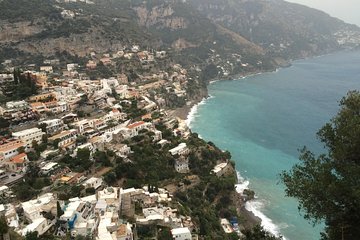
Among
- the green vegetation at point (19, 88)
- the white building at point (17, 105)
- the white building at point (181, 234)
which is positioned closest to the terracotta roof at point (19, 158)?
the white building at point (17, 105)

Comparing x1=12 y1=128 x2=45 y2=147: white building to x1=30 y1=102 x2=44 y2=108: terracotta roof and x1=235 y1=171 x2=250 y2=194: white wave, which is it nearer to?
x1=30 y1=102 x2=44 y2=108: terracotta roof

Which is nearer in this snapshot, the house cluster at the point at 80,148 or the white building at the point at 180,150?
the house cluster at the point at 80,148

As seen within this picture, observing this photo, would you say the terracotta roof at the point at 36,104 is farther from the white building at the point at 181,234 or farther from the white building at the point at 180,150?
the white building at the point at 181,234

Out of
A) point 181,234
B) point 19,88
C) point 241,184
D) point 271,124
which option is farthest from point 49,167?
point 271,124

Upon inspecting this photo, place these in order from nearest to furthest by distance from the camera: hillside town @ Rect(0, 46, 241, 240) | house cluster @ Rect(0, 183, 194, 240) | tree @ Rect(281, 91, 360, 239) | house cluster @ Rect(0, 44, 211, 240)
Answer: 1. tree @ Rect(281, 91, 360, 239)
2. house cluster @ Rect(0, 183, 194, 240)
3. house cluster @ Rect(0, 44, 211, 240)
4. hillside town @ Rect(0, 46, 241, 240)

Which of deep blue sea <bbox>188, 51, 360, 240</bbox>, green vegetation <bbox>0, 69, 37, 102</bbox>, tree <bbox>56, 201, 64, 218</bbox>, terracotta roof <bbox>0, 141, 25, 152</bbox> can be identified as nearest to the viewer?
tree <bbox>56, 201, 64, 218</bbox>

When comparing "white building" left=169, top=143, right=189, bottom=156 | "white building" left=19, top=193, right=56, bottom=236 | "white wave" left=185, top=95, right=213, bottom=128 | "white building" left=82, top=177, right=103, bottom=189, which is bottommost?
"white wave" left=185, top=95, right=213, bottom=128

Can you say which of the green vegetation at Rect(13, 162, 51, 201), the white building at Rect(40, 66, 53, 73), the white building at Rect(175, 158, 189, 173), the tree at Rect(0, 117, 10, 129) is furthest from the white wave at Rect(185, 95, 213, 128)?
the green vegetation at Rect(13, 162, 51, 201)
